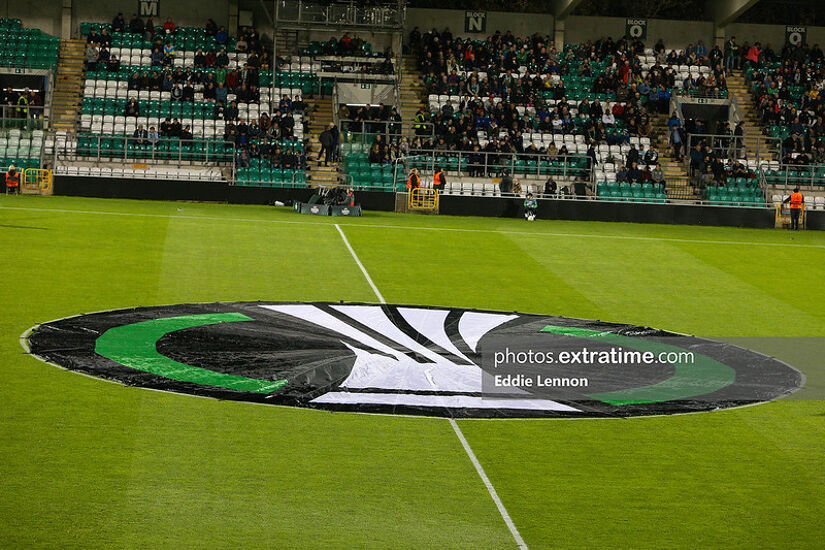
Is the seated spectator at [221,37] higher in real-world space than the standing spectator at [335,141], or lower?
higher

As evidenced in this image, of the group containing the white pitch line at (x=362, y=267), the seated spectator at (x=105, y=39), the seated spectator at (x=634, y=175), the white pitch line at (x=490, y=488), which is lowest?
the white pitch line at (x=490, y=488)

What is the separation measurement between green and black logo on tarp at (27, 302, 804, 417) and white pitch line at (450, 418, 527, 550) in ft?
2.41

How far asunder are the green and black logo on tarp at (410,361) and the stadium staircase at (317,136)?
75.2ft

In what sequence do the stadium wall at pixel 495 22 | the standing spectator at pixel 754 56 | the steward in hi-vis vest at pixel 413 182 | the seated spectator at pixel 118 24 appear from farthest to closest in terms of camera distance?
the stadium wall at pixel 495 22 < the standing spectator at pixel 754 56 < the seated spectator at pixel 118 24 < the steward in hi-vis vest at pixel 413 182

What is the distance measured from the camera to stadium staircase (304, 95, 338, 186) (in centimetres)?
4050

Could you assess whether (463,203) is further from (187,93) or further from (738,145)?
A: (738,145)

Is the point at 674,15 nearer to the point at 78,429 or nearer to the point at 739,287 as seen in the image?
the point at 739,287

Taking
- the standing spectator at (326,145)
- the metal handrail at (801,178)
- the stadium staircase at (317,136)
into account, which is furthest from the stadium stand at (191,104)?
the metal handrail at (801,178)

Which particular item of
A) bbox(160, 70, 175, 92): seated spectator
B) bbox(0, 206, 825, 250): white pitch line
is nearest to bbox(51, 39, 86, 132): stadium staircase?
bbox(160, 70, 175, 92): seated spectator

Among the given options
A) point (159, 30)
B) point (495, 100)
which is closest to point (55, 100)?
point (159, 30)

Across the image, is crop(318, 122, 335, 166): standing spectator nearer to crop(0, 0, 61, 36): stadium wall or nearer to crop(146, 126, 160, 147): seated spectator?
crop(146, 126, 160, 147): seated spectator

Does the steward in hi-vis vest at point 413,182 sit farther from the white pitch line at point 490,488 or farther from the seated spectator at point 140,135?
the white pitch line at point 490,488

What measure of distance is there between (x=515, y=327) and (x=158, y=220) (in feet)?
50.9

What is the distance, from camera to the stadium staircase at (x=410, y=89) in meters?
46.9
